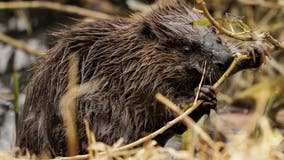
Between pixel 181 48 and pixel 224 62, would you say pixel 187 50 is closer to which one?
pixel 181 48

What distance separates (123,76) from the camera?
489 cm

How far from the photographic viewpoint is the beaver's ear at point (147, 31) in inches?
192

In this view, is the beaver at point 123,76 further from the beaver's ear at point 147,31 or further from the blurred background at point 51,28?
the blurred background at point 51,28

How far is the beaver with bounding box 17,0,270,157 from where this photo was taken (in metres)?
4.77

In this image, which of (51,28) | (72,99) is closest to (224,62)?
(72,99)

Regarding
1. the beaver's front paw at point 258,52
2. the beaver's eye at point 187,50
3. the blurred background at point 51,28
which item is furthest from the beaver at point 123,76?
the blurred background at point 51,28

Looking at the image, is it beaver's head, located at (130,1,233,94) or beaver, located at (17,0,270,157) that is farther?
beaver, located at (17,0,270,157)

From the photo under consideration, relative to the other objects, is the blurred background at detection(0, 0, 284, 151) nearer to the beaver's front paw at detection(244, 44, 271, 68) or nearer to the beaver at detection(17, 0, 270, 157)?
the beaver at detection(17, 0, 270, 157)

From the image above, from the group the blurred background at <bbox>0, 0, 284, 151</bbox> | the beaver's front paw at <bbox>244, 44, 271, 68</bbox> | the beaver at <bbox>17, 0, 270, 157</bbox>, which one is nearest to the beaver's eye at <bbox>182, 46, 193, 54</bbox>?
the beaver at <bbox>17, 0, 270, 157</bbox>

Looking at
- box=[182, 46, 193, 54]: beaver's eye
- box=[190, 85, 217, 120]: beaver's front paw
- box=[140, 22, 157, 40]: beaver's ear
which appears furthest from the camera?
box=[140, 22, 157, 40]: beaver's ear

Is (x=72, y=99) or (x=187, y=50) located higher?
(x=187, y=50)

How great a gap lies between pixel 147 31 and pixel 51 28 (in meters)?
2.90

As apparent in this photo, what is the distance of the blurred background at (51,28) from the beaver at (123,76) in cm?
125

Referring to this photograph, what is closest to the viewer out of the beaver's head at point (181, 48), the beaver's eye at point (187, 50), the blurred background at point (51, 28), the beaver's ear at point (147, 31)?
the beaver's head at point (181, 48)
